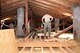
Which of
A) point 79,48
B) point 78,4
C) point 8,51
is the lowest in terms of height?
point 79,48

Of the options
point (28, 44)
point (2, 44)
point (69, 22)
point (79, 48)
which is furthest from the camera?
point (69, 22)

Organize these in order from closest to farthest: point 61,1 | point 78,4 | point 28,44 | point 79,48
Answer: point 79,48 < point 28,44 < point 78,4 < point 61,1

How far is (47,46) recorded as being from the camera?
19.6ft

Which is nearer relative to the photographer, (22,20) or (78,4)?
(78,4)

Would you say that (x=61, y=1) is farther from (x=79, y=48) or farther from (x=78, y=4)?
(x=79, y=48)

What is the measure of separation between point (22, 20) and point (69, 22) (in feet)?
27.2

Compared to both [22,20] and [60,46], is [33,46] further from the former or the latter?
[22,20]

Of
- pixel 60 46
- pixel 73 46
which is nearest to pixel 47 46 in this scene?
pixel 60 46

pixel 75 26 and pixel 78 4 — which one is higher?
pixel 78 4

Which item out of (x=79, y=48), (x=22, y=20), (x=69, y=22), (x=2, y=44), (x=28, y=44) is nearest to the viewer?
(x=2, y=44)

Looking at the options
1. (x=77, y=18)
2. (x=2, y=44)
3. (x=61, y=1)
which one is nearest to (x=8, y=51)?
(x=2, y=44)

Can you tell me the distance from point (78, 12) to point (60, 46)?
7.63ft

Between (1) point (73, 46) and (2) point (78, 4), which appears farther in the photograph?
(2) point (78, 4)

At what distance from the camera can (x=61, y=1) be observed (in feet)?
28.2
